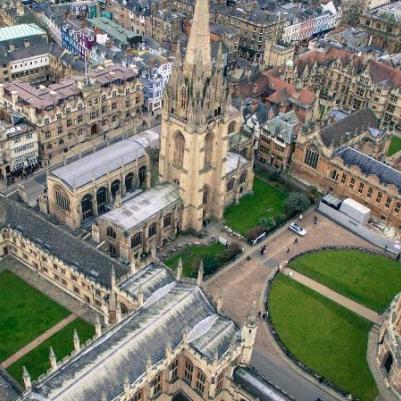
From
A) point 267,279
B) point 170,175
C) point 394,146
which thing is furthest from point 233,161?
point 394,146

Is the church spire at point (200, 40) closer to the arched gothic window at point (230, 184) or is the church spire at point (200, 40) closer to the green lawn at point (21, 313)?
the arched gothic window at point (230, 184)

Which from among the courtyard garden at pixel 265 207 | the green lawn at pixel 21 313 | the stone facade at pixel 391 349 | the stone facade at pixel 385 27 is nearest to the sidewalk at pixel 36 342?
the green lawn at pixel 21 313

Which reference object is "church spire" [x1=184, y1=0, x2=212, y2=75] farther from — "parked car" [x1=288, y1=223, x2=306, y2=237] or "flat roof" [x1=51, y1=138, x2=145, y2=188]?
"parked car" [x1=288, y1=223, x2=306, y2=237]

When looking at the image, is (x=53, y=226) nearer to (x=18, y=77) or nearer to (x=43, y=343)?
(x=43, y=343)

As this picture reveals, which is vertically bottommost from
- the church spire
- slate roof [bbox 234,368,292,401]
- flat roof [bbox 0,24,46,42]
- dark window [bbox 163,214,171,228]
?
dark window [bbox 163,214,171,228]

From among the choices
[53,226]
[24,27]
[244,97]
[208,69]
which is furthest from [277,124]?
[24,27]

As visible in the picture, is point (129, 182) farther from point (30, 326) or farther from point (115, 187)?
point (30, 326)

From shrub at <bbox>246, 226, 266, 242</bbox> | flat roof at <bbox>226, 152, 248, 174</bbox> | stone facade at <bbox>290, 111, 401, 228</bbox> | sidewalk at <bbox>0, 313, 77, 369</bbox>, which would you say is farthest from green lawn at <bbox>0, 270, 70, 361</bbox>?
stone facade at <bbox>290, 111, 401, 228</bbox>
